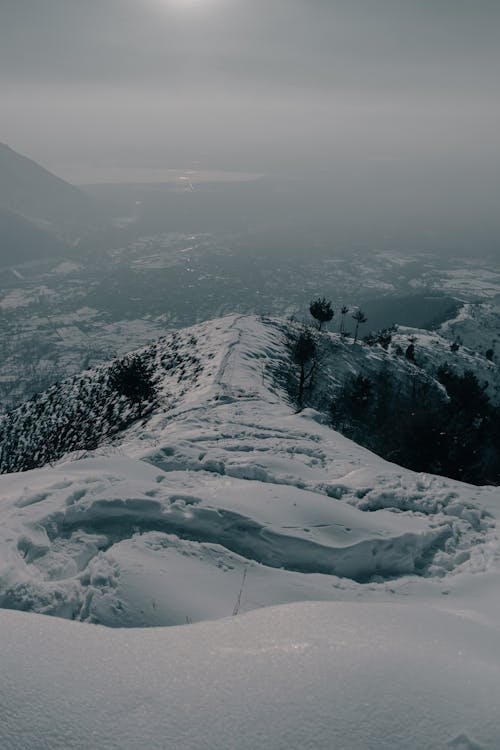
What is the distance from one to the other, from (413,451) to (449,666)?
66.4 feet

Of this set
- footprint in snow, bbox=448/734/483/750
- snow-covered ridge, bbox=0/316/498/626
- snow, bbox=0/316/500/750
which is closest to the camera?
footprint in snow, bbox=448/734/483/750

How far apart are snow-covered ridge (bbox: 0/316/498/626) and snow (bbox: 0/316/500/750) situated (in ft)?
0.12

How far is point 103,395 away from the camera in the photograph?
36.0 m

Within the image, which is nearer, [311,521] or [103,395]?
[311,521]

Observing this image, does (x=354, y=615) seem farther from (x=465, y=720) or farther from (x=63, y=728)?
(x=63, y=728)

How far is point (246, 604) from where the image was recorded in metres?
6.00

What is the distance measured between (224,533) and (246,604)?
2111 mm

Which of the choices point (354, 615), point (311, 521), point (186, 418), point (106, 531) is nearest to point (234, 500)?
point (311, 521)

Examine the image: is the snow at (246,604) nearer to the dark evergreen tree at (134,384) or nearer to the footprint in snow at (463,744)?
the footprint in snow at (463,744)

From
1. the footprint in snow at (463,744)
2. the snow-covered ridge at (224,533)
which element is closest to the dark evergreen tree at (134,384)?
the snow-covered ridge at (224,533)

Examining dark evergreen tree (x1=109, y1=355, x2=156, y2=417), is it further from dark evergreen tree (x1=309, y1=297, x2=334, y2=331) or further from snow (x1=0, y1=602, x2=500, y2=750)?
snow (x1=0, y1=602, x2=500, y2=750)

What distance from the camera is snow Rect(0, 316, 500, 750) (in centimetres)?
Answer: 296

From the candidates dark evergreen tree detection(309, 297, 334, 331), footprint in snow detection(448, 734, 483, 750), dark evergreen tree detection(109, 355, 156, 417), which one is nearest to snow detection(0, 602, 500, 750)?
footprint in snow detection(448, 734, 483, 750)

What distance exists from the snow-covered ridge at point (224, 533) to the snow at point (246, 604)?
0.12 ft
